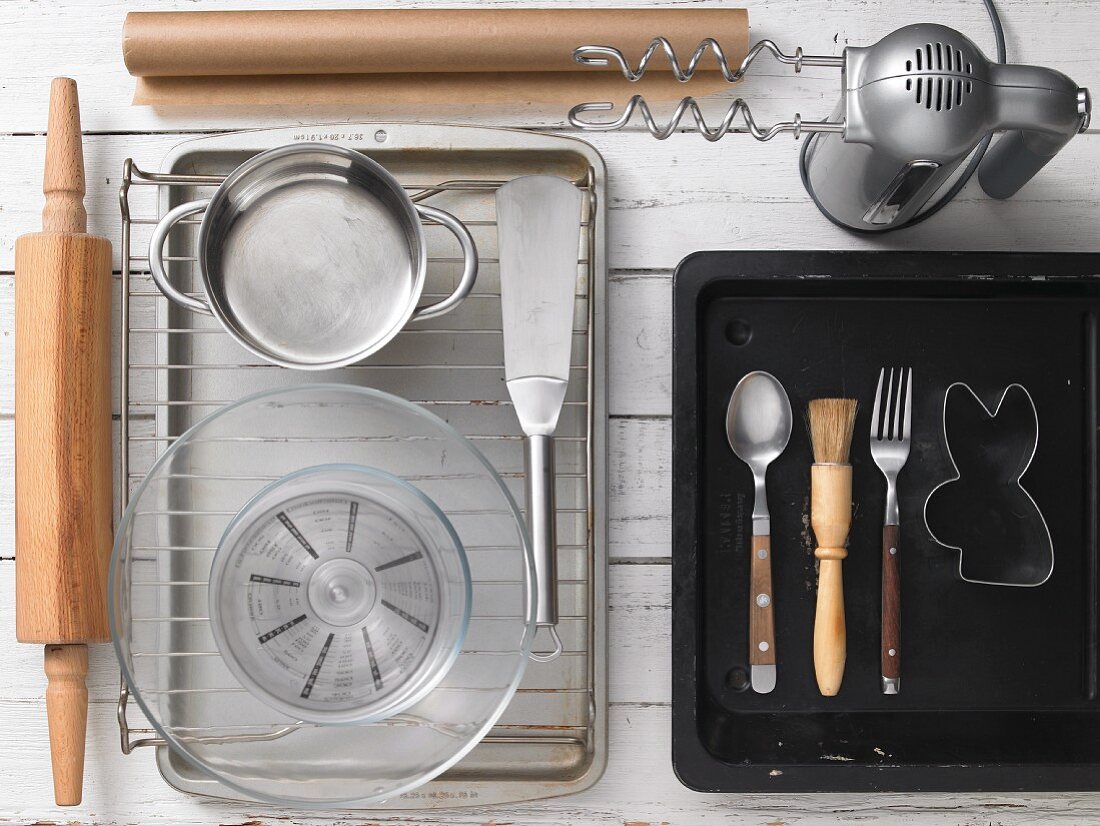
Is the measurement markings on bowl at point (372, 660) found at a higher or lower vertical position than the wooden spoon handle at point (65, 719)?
higher

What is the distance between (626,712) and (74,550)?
0.39 meters

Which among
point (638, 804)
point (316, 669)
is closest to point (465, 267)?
point (316, 669)

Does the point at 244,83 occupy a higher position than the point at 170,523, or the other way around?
the point at 244,83

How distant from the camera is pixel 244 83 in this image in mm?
613

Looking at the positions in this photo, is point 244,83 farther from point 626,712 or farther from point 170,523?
point 626,712

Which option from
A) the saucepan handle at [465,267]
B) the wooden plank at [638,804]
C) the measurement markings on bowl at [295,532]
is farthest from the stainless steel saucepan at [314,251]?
the wooden plank at [638,804]

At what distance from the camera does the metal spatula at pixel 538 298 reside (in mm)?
562

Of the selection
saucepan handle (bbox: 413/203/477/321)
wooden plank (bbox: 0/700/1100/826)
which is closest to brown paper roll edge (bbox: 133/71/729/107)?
saucepan handle (bbox: 413/203/477/321)

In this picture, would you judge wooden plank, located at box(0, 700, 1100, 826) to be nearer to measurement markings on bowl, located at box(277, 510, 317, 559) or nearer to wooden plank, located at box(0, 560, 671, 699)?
wooden plank, located at box(0, 560, 671, 699)

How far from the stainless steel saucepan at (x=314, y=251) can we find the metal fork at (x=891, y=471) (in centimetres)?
31

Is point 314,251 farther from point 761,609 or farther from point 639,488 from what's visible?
point 761,609

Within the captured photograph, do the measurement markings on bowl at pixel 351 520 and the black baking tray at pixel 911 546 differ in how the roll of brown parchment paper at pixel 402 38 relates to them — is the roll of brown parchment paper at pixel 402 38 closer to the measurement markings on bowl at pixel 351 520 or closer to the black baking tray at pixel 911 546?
the black baking tray at pixel 911 546

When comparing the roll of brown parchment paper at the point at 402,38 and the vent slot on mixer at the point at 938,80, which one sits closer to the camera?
the vent slot on mixer at the point at 938,80

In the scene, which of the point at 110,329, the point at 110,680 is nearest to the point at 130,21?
the point at 110,329
